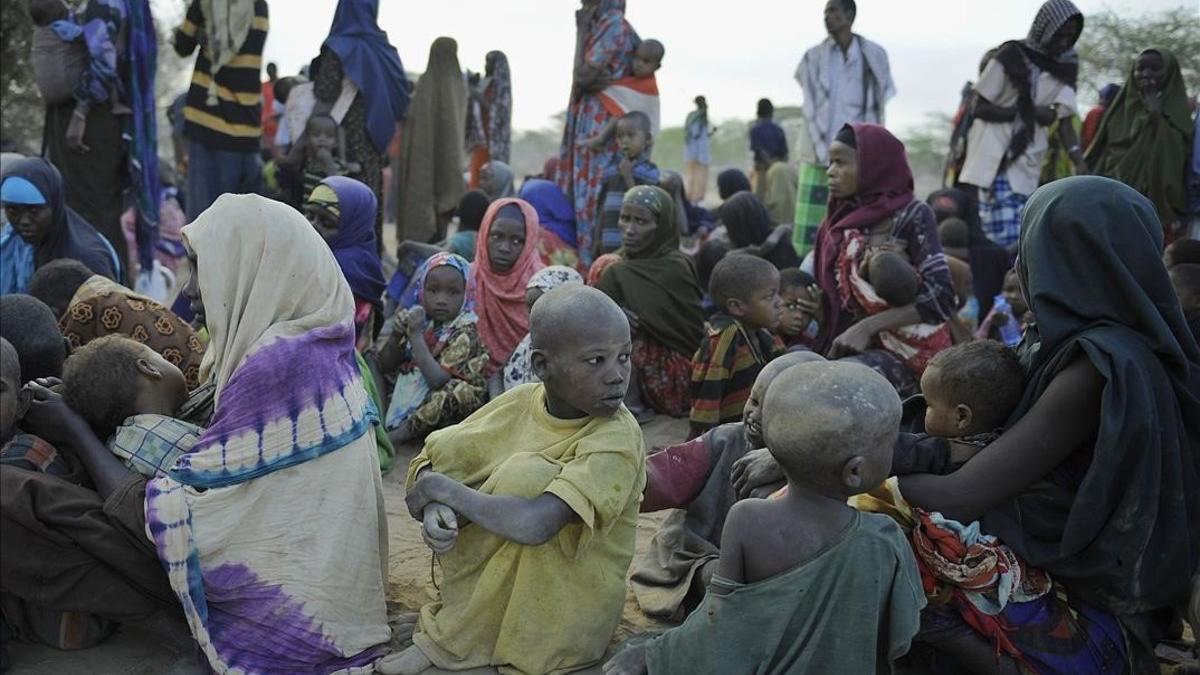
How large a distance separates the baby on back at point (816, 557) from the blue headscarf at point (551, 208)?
19.7 feet

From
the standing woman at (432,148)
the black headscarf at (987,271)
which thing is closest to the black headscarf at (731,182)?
the standing woman at (432,148)

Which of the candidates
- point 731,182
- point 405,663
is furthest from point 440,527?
point 731,182

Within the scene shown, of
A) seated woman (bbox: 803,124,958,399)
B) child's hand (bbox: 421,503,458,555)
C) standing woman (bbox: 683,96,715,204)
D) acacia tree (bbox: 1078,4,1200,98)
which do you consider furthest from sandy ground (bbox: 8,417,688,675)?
acacia tree (bbox: 1078,4,1200,98)

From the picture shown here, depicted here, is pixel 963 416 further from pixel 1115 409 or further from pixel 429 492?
pixel 429 492

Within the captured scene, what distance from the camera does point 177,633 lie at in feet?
11.5

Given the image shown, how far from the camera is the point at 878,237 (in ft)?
19.6

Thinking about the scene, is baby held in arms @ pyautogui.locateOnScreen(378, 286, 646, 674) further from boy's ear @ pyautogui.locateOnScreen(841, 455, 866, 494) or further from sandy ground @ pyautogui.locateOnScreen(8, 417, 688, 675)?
boy's ear @ pyautogui.locateOnScreen(841, 455, 866, 494)

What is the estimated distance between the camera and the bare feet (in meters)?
3.36

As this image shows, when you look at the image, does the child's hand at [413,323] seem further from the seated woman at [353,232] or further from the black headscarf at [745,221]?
the black headscarf at [745,221]

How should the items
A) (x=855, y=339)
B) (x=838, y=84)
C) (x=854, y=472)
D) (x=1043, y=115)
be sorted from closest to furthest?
1. (x=854, y=472)
2. (x=855, y=339)
3. (x=1043, y=115)
4. (x=838, y=84)

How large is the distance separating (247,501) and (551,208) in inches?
227

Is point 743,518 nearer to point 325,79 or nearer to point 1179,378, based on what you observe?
point 1179,378

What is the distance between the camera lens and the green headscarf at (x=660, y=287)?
653 cm

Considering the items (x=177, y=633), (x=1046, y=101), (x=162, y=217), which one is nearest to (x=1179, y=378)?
(x=177, y=633)
